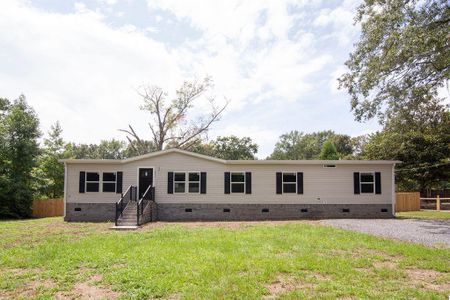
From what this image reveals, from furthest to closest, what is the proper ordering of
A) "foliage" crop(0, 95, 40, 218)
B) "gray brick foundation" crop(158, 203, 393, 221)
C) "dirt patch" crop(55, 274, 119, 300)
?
"foliage" crop(0, 95, 40, 218), "gray brick foundation" crop(158, 203, 393, 221), "dirt patch" crop(55, 274, 119, 300)

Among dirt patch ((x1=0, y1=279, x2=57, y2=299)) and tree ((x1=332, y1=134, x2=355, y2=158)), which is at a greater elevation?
tree ((x1=332, y1=134, x2=355, y2=158))

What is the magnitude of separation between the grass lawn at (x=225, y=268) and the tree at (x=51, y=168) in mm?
15569

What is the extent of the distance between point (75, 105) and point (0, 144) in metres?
Result: 5.28

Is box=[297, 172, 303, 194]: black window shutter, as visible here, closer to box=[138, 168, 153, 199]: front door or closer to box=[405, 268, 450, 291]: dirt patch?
box=[138, 168, 153, 199]: front door

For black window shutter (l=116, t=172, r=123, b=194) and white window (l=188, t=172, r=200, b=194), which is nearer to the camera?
black window shutter (l=116, t=172, r=123, b=194)

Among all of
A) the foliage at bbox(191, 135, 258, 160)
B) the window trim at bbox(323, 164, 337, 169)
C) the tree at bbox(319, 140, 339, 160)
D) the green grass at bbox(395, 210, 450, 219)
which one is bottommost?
the green grass at bbox(395, 210, 450, 219)

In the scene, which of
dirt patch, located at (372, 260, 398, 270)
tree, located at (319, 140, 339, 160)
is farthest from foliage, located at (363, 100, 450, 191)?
dirt patch, located at (372, 260, 398, 270)

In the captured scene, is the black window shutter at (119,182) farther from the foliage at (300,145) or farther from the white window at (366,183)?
the foliage at (300,145)

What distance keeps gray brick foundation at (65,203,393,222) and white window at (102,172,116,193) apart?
0.76m

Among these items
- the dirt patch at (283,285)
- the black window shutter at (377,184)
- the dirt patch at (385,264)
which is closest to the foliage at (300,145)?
the black window shutter at (377,184)

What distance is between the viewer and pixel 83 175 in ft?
53.6

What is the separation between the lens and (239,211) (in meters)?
16.4

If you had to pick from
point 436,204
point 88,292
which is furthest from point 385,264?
point 436,204

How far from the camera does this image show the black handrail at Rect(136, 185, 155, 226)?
1321 centimetres
